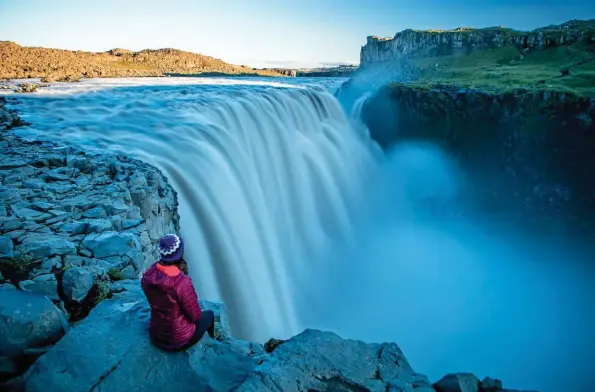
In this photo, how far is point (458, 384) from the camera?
15.2 ft

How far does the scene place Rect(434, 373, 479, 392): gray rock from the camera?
15.2ft

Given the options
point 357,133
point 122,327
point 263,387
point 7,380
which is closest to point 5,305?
point 7,380

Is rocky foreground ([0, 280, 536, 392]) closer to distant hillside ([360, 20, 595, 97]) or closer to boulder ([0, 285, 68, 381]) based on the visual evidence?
boulder ([0, 285, 68, 381])

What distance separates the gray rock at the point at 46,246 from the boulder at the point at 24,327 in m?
1.08

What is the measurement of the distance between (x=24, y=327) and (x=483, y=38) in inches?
1585

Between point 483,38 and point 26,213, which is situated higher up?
point 483,38

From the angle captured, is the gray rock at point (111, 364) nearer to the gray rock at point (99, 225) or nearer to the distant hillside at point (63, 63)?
the gray rock at point (99, 225)

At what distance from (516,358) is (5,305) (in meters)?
16.8

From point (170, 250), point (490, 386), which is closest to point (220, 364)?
point (170, 250)

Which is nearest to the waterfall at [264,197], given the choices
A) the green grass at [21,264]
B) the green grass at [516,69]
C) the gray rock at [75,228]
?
the gray rock at [75,228]

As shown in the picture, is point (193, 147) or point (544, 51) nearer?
point (193, 147)

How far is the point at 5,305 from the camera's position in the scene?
3949mm

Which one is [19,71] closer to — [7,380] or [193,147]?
[193,147]

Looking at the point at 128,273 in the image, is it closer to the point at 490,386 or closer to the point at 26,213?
the point at 26,213
